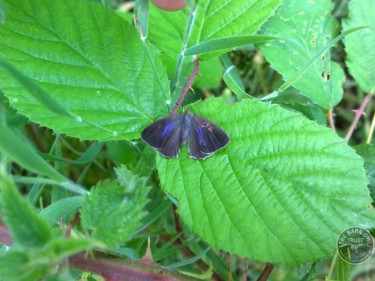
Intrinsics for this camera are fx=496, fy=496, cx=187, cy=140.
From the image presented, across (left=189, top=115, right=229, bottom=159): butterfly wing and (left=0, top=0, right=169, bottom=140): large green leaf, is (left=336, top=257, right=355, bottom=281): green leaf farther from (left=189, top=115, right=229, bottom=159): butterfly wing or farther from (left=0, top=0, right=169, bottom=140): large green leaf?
(left=0, top=0, right=169, bottom=140): large green leaf

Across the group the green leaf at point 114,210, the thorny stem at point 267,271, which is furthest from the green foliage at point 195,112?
the thorny stem at point 267,271

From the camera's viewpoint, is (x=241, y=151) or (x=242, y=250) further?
(x=241, y=151)

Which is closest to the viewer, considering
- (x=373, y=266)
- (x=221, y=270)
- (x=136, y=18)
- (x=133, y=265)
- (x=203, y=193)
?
(x=133, y=265)

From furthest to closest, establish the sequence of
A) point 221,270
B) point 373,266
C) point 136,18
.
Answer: point 373,266 < point 221,270 < point 136,18

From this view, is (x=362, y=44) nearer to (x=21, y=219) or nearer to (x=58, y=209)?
(x=58, y=209)

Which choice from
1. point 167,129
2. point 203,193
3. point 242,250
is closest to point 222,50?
point 167,129

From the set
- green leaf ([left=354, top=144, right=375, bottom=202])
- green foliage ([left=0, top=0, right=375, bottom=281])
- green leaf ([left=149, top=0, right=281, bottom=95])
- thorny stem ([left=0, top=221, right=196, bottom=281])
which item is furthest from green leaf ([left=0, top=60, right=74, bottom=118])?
green leaf ([left=354, top=144, right=375, bottom=202])

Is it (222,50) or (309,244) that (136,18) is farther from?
(309,244)

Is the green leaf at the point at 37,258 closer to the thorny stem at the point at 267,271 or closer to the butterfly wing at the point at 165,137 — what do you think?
the butterfly wing at the point at 165,137
